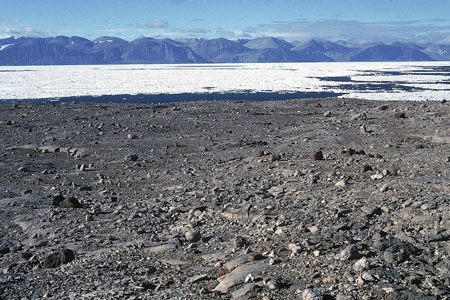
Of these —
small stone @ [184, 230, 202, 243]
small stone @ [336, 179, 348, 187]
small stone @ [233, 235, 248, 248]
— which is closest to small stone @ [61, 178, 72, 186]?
small stone @ [184, 230, 202, 243]

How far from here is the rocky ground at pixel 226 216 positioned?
3.93m

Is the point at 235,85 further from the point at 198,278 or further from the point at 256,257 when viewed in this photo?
the point at 198,278

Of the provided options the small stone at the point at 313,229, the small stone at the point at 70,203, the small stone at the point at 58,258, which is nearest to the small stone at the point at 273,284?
the small stone at the point at 313,229

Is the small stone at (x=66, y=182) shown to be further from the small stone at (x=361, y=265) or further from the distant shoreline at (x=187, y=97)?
the distant shoreline at (x=187, y=97)

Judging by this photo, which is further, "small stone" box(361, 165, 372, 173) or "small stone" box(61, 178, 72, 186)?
"small stone" box(61, 178, 72, 186)

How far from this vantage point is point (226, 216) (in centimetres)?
584

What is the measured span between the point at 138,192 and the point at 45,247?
236 cm

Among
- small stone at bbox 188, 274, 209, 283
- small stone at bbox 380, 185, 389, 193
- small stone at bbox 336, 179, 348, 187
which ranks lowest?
small stone at bbox 188, 274, 209, 283

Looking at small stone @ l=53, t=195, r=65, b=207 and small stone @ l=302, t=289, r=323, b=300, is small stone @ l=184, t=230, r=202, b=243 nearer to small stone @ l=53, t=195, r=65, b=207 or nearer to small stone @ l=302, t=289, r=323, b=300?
small stone @ l=302, t=289, r=323, b=300

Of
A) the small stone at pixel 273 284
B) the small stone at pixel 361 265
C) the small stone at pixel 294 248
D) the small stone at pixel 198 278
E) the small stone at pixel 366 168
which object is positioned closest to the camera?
the small stone at pixel 273 284

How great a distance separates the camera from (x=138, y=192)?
7.38 meters

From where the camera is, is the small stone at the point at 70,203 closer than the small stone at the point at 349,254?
No

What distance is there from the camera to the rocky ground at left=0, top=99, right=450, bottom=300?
3.93 m

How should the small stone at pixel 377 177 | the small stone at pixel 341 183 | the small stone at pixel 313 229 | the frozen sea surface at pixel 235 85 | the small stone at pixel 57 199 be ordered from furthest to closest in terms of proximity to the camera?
1. the frozen sea surface at pixel 235 85
2. the small stone at pixel 377 177
3. the small stone at pixel 57 199
4. the small stone at pixel 341 183
5. the small stone at pixel 313 229
